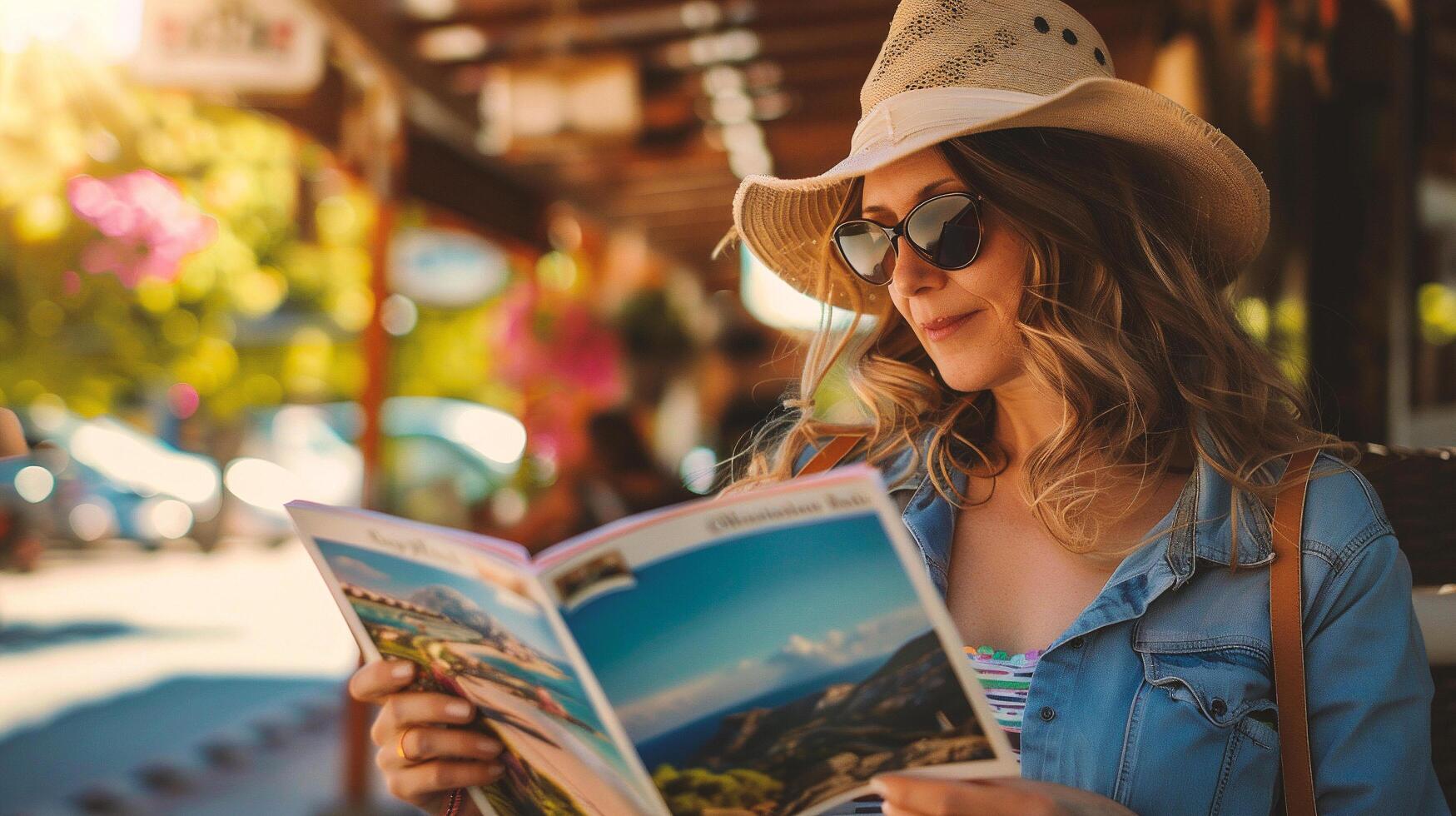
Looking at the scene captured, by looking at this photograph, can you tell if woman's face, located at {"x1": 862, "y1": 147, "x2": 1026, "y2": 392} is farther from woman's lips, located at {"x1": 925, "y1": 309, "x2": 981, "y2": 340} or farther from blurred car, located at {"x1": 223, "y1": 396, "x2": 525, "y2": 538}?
blurred car, located at {"x1": 223, "y1": 396, "x2": 525, "y2": 538}

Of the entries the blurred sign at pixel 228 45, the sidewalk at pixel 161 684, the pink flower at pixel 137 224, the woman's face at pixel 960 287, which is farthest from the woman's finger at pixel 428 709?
the pink flower at pixel 137 224

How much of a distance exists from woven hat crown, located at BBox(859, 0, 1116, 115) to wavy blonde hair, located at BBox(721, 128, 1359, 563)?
0.09 m

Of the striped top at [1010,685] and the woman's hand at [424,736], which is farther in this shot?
the striped top at [1010,685]

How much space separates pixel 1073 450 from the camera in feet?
5.92

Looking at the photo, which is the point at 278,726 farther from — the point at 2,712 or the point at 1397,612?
the point at 1397,612

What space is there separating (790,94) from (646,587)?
5.07 meters

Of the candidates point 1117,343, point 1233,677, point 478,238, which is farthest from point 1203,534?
point 478,238

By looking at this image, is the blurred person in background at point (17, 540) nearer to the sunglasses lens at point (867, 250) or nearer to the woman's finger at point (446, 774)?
the woman's finger at point (446, 774)

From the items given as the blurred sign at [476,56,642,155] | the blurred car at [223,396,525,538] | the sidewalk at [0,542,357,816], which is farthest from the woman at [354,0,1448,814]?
the blurred car at [223,396,525,538]

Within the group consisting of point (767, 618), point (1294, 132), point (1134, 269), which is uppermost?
point (1294, 132)

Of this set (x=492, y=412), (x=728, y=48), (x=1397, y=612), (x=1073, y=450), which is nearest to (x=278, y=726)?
(x=728, y=48)

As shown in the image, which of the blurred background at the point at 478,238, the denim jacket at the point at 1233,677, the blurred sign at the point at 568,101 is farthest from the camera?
the blurred sign at the point at 568,101

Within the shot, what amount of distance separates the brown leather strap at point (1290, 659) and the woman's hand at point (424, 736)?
3.37ft

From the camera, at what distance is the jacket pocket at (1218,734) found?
149cm
